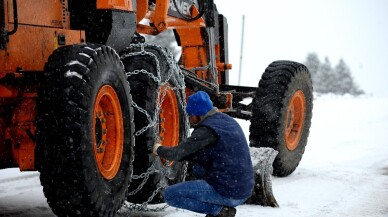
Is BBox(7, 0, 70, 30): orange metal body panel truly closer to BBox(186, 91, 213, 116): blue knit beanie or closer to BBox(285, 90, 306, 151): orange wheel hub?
BBox(186, 91, 213, 116): blue knit beanie

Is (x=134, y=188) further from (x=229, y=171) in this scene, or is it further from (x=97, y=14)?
(x=97, y=14)

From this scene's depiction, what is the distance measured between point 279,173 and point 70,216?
4.85 meters

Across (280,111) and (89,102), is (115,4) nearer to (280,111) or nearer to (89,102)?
(89,102)

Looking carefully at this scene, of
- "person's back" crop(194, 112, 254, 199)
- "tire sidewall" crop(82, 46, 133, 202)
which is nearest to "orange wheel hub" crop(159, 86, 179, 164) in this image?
"tire sidewall" crop(82, 46, 133, 202)

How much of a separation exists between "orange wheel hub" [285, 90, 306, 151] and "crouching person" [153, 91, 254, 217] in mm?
4240

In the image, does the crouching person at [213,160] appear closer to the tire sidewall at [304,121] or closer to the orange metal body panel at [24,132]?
the orange metal body panel at [24,132]

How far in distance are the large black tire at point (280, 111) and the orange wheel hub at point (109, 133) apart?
381 centimetres

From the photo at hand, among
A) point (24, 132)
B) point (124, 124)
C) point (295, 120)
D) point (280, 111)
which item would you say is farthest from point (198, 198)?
point (295, 120)

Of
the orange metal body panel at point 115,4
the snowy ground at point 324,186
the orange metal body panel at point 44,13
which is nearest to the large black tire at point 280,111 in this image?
the snowy ground at point 324,186

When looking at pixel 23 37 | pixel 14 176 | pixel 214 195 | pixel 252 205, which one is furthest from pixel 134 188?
pixel 14 176

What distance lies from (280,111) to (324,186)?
1198 mm

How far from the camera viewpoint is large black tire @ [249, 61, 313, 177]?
9.11 metres

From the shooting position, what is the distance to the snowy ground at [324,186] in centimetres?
690

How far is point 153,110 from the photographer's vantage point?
6262 millimetres
